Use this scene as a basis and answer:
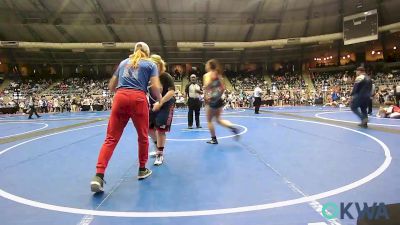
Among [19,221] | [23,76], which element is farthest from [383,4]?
[23,76]

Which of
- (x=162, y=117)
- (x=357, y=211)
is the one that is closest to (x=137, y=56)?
(x=162, y=117)

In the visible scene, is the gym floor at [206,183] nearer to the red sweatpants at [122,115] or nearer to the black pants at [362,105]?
the red sweatpants at [122,115]

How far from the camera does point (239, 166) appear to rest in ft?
15.3

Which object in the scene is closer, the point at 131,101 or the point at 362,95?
the point at 131,101

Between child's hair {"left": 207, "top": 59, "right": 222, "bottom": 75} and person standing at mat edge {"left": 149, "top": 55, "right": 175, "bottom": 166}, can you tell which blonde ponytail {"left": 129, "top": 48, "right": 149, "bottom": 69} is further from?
child's hair {"left": 207, "top": 59, "right": 222, "bottom": 75}

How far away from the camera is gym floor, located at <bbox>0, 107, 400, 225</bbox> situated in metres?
2.86

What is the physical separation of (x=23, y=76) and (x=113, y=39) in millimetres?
12940

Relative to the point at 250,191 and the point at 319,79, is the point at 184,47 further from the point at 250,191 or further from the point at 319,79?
the point at 250,191

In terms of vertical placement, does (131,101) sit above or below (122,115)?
above

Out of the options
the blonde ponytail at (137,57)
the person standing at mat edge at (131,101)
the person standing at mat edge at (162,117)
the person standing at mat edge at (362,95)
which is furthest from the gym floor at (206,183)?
the person standing at mat edge at (362,95)

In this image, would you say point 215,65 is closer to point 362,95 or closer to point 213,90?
point 213,90

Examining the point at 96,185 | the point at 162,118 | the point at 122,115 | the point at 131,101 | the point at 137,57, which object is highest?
the point at 137,57

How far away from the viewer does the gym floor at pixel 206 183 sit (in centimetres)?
286

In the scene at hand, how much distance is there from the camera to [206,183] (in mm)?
3834
